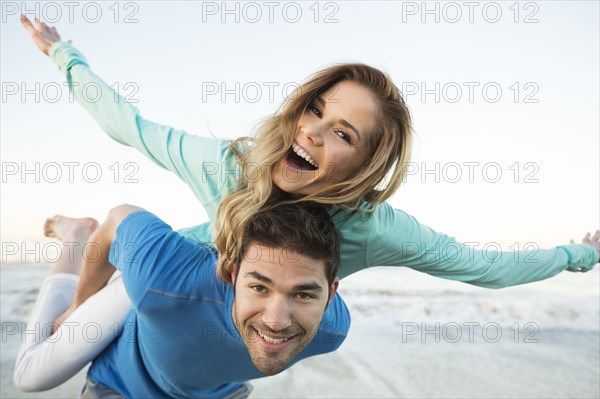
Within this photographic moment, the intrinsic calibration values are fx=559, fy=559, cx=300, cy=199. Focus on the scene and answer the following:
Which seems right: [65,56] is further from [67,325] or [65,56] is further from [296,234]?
[296,234]

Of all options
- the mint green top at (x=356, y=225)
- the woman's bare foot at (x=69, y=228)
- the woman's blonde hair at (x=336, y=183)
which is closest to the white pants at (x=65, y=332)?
the woman's bare foot at (x=69, y=228)

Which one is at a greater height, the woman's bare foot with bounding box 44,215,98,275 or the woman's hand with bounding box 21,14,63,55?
the woman's hand with bounding box 21,14,63,55

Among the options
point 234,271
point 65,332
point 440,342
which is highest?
point 234,271

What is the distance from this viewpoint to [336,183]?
69.2 inches

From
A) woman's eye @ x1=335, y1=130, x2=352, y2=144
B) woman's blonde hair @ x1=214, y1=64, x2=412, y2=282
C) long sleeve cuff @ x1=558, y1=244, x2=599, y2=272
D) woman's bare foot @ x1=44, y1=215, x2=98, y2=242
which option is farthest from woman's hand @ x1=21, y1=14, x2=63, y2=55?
long sleeve cuff @ x1=558, y1=244, x2=599, y2=272

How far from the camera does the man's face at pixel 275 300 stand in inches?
58.4

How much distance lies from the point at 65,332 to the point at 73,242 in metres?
0.38

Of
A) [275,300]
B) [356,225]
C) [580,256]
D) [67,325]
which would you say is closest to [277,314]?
[275,300]

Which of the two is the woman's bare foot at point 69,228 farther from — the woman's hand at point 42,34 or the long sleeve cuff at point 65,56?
the woman's hand at point 42,34

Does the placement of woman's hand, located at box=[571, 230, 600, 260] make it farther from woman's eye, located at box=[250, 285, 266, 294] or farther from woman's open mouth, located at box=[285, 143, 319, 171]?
woman's eye, located at box=[250, 285, 266, 294]

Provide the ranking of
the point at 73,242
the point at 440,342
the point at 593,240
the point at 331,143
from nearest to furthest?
the point at 331,143 < the point at 73,242 < the point at 593,240 < the point at 440,342

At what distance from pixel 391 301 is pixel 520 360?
6.69ft

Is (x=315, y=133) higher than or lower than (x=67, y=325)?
higher

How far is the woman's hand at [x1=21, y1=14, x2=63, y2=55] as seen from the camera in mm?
2455
